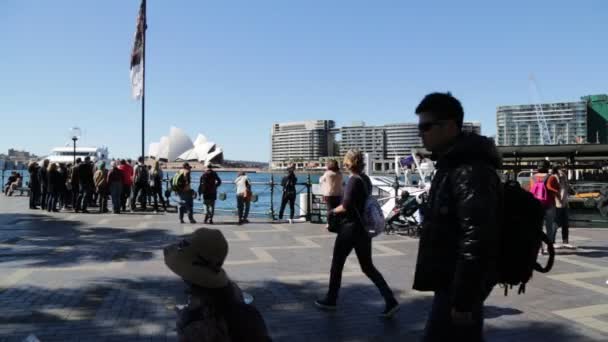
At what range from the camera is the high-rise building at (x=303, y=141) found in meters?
164

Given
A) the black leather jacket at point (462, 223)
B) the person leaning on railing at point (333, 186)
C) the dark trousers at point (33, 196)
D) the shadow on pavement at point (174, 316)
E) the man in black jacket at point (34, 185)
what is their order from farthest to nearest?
Result: the dark trousers at point (33, 196), the man in black jacket at point (34, 185), the person leaning on railing at point (333, 186), the shadow on pavement at point (174, 316), the black leather jacket at point (462, 223)

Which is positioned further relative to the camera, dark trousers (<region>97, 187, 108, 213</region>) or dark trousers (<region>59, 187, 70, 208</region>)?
dark trousers (<region>59, 187, 70, 208</region>)

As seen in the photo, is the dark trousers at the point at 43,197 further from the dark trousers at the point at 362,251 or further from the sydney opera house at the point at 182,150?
the sydney opera house at the point at 182,150

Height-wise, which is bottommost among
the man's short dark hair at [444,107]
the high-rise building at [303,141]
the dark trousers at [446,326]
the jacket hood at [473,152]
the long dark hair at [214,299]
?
the dark trousers at [446,326]

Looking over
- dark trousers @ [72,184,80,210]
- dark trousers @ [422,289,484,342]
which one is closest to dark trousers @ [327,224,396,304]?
dark trousers @ [422,289,484,342]

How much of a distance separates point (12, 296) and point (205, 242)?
16.1 ft

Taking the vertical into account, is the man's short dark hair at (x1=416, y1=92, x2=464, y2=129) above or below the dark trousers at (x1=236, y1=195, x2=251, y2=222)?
above

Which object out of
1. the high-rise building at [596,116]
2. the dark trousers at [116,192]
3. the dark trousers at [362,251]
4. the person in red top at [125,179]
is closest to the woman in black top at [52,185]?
the dark trousers at [116,192]

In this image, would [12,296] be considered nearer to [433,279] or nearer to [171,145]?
[433,279]

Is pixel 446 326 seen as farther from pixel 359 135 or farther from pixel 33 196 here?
pixel 359 135

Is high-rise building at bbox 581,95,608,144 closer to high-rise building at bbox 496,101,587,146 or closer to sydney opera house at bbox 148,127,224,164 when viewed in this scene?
high-rise building at bbox 496,101,587,146

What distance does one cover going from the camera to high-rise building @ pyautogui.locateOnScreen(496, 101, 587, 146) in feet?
392

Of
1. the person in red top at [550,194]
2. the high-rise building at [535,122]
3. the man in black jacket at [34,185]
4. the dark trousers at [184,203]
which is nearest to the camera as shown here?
the person in red top at [550,194]

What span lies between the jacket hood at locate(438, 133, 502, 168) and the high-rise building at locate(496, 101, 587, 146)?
127 m
